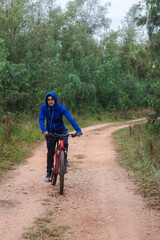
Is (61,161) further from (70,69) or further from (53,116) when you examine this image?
(70,69)

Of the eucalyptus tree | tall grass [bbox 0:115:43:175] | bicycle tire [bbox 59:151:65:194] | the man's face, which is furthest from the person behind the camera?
the eucalyptus tree

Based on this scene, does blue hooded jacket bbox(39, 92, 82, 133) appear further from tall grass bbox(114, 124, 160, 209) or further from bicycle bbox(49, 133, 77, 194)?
tall grass bbox(114, 124, 160, 209)

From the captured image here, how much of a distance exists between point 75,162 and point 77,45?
939 inches

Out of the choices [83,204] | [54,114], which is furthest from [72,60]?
[83,204]

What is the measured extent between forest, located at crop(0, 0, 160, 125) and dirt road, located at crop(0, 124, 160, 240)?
17.7 ft

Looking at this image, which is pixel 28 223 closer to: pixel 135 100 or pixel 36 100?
pixel 36 100

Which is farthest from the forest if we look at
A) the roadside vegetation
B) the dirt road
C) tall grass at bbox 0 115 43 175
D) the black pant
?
the black pant

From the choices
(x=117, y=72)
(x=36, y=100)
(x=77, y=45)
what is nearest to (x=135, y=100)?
(x=117, y=72)

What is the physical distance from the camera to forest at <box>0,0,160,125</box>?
1277cm

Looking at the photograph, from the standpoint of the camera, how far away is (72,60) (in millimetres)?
28125

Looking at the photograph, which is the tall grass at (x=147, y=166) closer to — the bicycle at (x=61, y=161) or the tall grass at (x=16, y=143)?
the bicycle at (x=61, y=161)

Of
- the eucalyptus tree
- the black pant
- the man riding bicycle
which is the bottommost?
the black pant

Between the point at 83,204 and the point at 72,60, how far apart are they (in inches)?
926

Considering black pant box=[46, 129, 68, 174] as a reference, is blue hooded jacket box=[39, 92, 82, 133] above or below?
above
